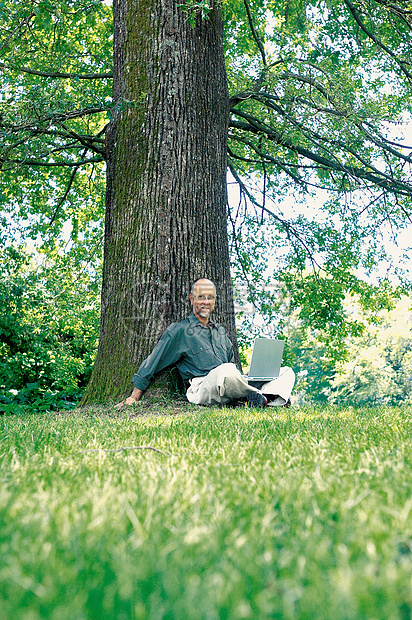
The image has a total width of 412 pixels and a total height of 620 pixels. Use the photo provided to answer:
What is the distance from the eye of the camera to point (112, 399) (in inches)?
253

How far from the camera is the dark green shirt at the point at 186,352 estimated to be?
6.22 metres

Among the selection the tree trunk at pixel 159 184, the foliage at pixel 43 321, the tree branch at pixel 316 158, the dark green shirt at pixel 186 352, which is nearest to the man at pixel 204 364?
the dark green shirt at pixel 186 352

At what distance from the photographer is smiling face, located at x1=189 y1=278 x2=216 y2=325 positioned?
→ 21.7 feet

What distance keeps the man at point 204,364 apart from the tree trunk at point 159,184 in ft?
0.76

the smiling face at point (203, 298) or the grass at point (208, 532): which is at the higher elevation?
the smiling face at point (203, 298)

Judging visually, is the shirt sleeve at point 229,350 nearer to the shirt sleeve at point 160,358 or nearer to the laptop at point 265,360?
the laptop at point 265,360

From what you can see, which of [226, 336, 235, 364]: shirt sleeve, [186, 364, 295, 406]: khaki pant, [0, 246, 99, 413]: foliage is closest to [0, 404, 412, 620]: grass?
[186, 364, 295, 406]: khaki pant

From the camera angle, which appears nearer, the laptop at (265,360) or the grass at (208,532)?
the grass at (208,532)

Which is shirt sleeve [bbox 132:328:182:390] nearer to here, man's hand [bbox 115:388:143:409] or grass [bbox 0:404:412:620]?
man's hand [bbox 115:388:143:409]

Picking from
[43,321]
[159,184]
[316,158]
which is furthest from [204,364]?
[43,321]

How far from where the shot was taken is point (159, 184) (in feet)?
22.8

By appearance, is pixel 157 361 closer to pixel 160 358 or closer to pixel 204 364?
pixel 160 358

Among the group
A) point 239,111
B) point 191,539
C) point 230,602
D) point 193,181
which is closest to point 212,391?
point 193,181

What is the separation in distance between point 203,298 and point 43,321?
910 centimetres
